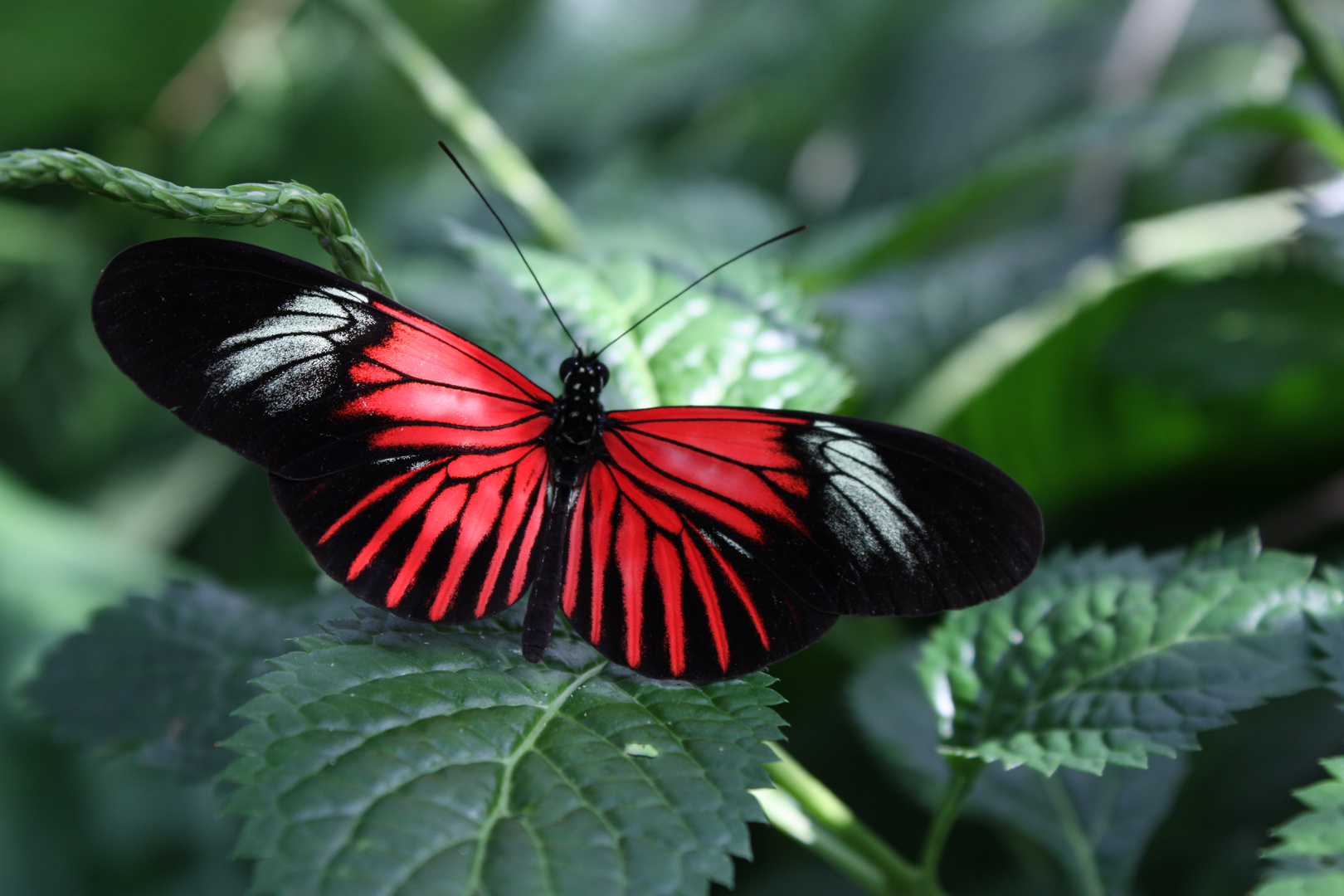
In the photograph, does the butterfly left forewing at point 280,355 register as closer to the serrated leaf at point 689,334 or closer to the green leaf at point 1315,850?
the serrated leaf at point 689,334

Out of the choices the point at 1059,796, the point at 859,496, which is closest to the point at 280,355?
the point at 859,496

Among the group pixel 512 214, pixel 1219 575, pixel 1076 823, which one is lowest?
Answer: pixel 1076 823

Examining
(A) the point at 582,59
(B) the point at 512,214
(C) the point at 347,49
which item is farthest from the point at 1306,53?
(C) the point at 347,49

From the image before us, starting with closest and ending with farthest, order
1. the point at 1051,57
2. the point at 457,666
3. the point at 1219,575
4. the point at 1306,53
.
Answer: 1. the point at 457,666
2. the point at 1219,575
3. the point at 1306,53
4. the point at 1051,57

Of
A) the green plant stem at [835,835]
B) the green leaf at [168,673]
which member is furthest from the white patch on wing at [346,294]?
the green plant stem at [835,835]

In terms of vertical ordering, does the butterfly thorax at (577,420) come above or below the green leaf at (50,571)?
above

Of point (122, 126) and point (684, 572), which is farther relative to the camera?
point (122, 126)

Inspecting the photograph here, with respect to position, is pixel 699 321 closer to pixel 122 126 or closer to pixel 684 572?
pixel 684 572
